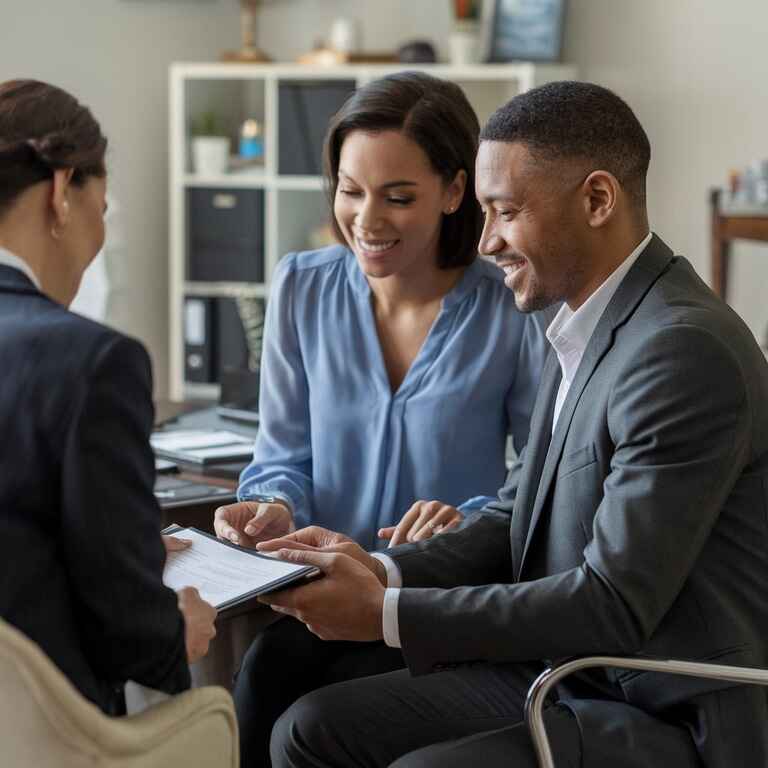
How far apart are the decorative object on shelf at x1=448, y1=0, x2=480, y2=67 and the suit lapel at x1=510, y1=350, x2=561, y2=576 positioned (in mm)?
3561

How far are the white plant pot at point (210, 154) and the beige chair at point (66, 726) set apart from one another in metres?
4.17

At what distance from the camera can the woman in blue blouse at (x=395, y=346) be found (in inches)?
93.8

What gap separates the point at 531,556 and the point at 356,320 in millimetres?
788

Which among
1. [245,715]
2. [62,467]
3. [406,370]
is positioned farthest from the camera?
[406,370]

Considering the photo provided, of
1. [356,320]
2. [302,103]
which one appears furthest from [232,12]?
[356,320]

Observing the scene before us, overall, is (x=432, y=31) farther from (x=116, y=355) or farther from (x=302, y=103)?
(x=116, y=355)

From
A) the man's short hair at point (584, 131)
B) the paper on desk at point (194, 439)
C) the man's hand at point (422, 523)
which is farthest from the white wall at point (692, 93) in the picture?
the man's short hair at point (584, 131)

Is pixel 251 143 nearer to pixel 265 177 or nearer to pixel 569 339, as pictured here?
pixel 265 177

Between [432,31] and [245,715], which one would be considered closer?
[245,715]

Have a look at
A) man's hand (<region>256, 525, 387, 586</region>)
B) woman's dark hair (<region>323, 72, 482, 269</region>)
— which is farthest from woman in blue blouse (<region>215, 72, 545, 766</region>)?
man's hand (<region>256, 525, 387, 586</region>)

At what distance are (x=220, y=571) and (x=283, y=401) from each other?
30.6 inches

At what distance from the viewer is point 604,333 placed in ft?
5.74

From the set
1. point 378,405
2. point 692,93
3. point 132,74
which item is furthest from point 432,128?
point 132,74

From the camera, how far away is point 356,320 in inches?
97.7
